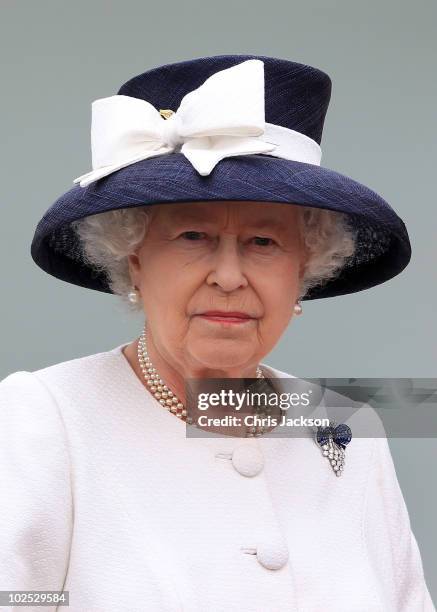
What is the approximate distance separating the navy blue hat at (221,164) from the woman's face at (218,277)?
0.10 metres

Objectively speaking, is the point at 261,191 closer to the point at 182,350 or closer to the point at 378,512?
the point at 182,350

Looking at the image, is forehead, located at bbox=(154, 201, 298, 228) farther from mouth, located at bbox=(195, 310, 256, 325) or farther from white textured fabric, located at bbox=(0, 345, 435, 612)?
white textured fabric, located at bbox=(0, 345, 435, 612)

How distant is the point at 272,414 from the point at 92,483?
0.44 metres

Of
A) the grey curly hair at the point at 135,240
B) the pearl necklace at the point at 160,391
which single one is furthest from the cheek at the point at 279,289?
the pearl necklace at the point at 160,391

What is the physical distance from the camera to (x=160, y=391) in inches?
71.5

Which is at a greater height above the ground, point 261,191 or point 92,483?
point 261,191

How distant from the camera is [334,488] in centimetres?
187

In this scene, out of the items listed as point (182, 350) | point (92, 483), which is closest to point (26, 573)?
point (92, 483)

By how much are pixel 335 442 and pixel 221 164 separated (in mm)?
651

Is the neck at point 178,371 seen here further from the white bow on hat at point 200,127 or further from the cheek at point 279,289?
the white bow on hat at point 200,127

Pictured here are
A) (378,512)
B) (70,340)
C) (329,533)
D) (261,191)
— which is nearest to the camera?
(261,191)

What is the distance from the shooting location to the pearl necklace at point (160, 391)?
1803mm

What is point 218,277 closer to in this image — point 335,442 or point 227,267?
point 227,267

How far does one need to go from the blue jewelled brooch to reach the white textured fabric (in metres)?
0.02
